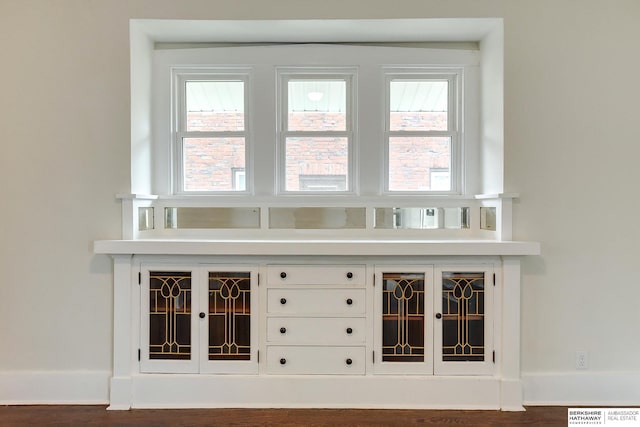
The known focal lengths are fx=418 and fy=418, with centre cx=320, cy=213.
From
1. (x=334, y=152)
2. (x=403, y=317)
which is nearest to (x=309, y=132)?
(x=334, y=152)

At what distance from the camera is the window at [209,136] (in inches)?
118

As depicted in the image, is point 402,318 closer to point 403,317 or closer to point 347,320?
point 403,317

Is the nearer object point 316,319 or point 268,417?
point 268,417

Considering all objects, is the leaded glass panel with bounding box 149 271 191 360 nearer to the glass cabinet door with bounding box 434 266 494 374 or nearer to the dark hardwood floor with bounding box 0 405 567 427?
the dark hardwood floor with bounding box 0 405 567 427

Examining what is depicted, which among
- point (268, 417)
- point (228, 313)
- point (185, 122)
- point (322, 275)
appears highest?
point (185, 122)

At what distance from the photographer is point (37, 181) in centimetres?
262

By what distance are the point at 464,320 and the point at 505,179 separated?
0.91 m

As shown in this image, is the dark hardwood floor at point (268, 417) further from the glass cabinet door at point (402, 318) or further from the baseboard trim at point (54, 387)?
the glass cabinet door at point (402, 318)

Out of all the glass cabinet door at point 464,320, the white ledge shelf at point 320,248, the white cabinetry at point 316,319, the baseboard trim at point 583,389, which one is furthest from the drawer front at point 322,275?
the baseboard trim at point 583,389

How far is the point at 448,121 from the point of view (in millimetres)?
2984

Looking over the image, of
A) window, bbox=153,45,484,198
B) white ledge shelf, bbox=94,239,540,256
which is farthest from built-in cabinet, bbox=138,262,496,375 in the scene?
window, bbox=153,45,484,198

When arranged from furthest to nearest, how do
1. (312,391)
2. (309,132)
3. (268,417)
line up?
(309,132), (312,391), (268,417)

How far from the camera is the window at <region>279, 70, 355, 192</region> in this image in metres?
2.98

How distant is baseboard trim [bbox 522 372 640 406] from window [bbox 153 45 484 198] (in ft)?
4.33
